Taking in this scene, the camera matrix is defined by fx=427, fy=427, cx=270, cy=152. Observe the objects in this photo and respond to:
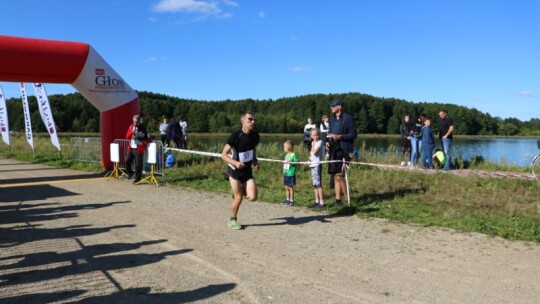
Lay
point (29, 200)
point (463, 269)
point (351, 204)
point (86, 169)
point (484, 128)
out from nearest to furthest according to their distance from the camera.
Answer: point (463, 269), point (351, 204), point (29, 200), point (86, 169), point (484, 128)

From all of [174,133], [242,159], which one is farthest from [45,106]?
[242,159]

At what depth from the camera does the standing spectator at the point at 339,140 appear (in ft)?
28.3

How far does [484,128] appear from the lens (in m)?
55.9

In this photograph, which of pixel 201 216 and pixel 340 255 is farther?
pixel 201 216

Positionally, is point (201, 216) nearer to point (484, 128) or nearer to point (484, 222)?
point (484, 222)

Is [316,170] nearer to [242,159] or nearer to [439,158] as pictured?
[242,159]

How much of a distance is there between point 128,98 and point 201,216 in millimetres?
8043

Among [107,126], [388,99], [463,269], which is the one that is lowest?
[463,269]

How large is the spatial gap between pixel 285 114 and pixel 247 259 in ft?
271

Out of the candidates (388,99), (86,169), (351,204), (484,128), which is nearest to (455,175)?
(351,204)

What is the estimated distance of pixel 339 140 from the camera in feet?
28.8

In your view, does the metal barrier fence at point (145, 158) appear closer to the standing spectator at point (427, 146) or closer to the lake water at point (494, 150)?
the lake water at point (494, 150)

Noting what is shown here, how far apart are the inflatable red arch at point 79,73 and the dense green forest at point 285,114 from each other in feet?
109

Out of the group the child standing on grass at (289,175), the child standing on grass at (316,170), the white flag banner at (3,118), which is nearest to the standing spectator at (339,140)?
the child standing on grass at (316,170)
